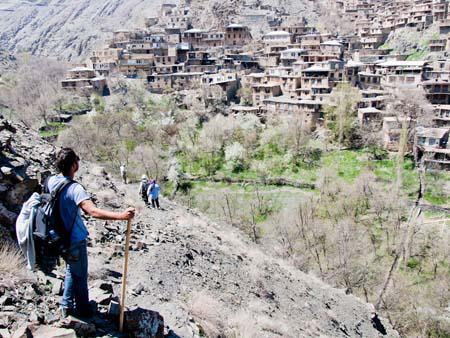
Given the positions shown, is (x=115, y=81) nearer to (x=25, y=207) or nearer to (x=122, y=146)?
(x=122, y=146)

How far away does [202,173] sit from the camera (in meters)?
34.8

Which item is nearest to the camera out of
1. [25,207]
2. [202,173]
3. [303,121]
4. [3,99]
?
[25,207]

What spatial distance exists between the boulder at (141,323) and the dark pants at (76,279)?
505mm

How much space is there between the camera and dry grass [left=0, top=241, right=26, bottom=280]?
529 cm

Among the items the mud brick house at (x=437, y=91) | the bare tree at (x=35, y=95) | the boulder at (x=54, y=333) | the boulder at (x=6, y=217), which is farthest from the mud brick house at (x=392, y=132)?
the boulder at (x=54, y=333)

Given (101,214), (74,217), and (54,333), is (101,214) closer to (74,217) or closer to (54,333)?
(74,217)

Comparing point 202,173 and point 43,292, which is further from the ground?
point 43,292

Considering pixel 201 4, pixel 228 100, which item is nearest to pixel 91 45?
pixel 201 4

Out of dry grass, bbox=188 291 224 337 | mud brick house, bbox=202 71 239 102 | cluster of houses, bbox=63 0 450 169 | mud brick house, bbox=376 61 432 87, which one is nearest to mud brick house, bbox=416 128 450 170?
cluster of houses, bbox=63 0 450 169

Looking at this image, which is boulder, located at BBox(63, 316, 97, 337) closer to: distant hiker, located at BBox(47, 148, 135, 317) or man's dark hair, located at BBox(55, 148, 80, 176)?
distant hiker, located at BBox(47, 148, 135, 317)

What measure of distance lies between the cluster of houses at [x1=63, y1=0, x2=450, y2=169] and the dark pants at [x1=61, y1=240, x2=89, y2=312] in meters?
30.8

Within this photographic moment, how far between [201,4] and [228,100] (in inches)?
1413

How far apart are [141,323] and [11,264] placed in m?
1.89

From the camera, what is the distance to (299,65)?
139 ft
